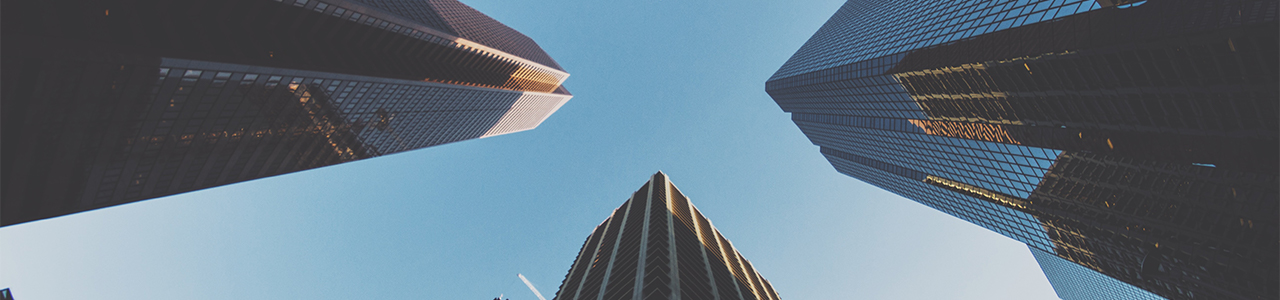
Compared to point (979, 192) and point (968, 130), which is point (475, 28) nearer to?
point (968, 130)

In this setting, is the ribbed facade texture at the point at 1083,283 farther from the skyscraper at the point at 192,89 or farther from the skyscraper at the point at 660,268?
the skyscraper at the point at 192,89

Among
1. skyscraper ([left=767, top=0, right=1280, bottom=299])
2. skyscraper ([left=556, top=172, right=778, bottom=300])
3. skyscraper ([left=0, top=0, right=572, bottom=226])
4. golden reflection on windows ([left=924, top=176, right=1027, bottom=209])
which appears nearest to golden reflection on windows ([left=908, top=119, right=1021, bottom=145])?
skyscraper ([left=767, top=0, right=1280, bottom=299])

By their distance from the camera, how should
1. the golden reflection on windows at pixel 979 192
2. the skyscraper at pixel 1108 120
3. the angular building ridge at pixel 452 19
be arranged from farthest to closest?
the golden reflection on windows at pixel 979 192, the angular building ridge at pixel 452 19, the skyscraper at pixel 1108 120

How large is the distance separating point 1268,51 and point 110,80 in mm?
67334

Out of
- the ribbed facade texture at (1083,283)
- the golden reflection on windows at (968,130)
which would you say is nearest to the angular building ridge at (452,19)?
the golden reflection on windows at (968,130)

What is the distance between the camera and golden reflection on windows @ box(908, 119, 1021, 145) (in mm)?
56500

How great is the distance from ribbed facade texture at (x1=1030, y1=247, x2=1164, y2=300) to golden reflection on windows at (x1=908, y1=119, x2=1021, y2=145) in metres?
65.3

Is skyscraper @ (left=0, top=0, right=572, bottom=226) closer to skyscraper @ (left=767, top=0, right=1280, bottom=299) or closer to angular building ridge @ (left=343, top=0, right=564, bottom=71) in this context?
angular building ridge @ (left=343, top=0, right=564, bottom=71)

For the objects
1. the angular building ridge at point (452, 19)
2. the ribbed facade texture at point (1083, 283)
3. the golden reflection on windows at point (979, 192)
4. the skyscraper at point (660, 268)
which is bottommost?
the skyscraper at point (660, 268)

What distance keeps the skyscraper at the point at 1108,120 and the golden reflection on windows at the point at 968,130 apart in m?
0.24

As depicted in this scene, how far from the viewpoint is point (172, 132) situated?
40.2m

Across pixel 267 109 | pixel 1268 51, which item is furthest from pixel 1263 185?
pixel 267 109

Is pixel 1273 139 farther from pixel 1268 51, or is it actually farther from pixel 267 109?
pixel 267 109

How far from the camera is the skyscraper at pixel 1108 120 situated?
29.7 meters
